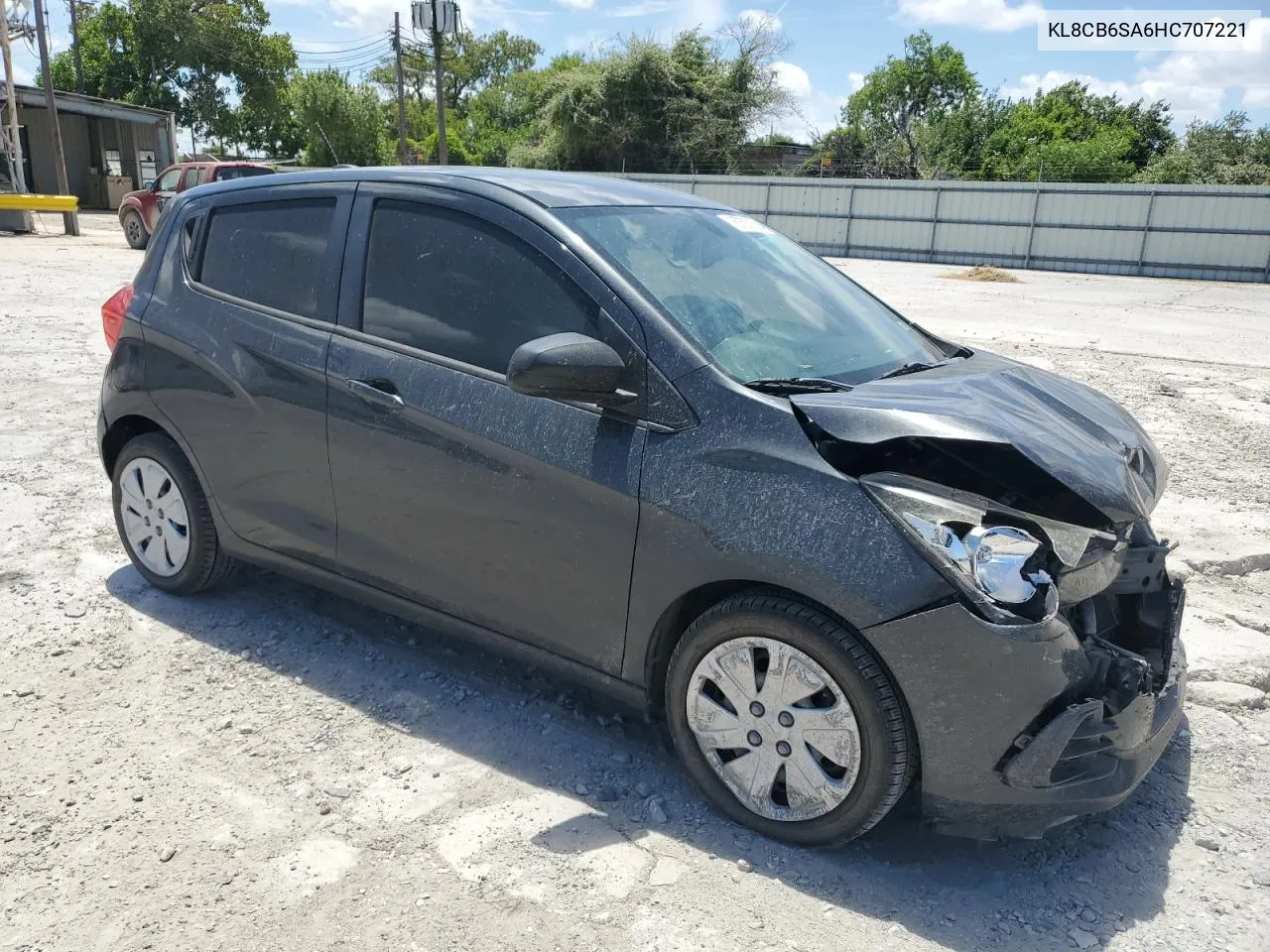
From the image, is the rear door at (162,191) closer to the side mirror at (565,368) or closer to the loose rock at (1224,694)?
the side mirror at (565,368)

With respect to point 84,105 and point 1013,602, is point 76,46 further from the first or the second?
point 1013,602

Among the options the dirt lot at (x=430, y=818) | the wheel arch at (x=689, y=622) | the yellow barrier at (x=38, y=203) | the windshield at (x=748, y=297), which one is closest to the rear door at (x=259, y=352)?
the dirt lot at (x=430, y=818)

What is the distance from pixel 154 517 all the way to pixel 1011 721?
136 inches

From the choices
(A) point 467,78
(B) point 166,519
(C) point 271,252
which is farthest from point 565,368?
(A) point 467,78

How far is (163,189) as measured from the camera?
20.5 m

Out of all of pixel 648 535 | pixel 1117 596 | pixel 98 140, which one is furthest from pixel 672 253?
pixel 98 140

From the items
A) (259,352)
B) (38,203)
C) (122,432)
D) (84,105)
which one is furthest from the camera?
(84,105)

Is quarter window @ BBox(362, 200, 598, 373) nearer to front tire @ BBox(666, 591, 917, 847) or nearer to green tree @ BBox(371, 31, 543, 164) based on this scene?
front tire @ BBox(666, 591, 917, 847)

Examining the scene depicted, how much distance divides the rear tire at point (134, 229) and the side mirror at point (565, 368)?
21.4 metres

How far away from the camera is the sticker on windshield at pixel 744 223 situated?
12.3ft

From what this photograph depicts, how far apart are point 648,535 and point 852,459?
1.95 ft

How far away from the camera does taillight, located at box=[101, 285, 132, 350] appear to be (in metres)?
4.24

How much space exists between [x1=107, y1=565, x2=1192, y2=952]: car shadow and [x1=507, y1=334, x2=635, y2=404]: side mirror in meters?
1.22

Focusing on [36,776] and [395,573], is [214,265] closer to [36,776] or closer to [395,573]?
[395,573]
